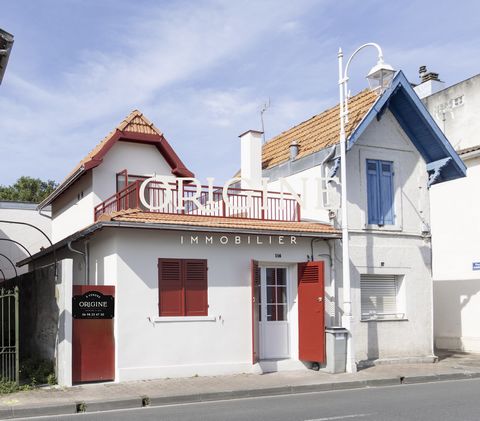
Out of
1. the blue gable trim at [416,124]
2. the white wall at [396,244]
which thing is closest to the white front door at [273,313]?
the white wall at [396,244]

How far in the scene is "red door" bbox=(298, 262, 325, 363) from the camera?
1497 centimetres

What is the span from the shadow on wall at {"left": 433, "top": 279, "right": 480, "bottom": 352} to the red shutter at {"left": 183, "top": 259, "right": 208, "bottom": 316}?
9486 millimetres

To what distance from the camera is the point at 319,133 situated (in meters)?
18.6

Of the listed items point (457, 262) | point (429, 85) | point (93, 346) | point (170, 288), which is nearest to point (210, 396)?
point (93, 346)

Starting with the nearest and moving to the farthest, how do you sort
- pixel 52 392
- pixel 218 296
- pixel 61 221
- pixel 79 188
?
1. pixel 52 392
2. pixel 218 296
3. pixel 79 188
4. pixel 61 221

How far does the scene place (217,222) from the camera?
48.5 ft

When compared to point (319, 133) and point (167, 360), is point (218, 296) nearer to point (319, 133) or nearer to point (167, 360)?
point (167, 360)

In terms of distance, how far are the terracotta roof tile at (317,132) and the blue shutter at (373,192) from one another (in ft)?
4.12

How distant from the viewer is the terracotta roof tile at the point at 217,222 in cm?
1372

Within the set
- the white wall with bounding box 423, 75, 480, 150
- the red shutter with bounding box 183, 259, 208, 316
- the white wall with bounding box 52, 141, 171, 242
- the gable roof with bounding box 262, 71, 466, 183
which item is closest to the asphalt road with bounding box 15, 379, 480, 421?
the red shutter with bounding box 183, 259, 208, 316

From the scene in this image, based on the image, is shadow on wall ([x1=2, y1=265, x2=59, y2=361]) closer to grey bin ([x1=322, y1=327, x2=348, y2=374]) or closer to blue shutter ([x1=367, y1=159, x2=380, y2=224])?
grey bin ([x1=322, y1=327, x2=348, y2=374])

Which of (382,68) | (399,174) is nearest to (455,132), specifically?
(399,174)

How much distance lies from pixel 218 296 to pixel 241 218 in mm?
2187

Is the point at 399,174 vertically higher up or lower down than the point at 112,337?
higher up
